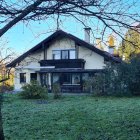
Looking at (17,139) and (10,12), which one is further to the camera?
(17,139)

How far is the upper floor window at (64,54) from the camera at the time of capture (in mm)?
40094

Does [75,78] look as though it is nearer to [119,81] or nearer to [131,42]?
[119,81]

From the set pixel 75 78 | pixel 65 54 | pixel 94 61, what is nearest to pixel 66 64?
pixel 65 54

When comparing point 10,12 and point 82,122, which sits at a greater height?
point 10,12

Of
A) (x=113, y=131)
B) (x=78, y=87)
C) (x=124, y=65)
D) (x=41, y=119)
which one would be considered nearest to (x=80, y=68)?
(x=78, y=87)

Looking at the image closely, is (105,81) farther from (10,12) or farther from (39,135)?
(10,12)

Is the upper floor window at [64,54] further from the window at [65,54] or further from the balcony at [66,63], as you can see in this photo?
the balcony at [66,63]

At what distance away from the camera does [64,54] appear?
40344 millimetres

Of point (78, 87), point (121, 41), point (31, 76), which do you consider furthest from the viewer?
point (31, 76)

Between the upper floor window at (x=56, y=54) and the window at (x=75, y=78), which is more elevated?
the upper floor window at (x=56, y=54)

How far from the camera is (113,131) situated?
9.71 meters

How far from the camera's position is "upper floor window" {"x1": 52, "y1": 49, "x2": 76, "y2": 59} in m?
40.1

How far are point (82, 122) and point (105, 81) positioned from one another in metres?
18.0

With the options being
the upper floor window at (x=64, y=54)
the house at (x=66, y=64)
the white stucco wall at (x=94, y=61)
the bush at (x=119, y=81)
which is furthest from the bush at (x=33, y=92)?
the upper floor window at (x=64, y=54)
